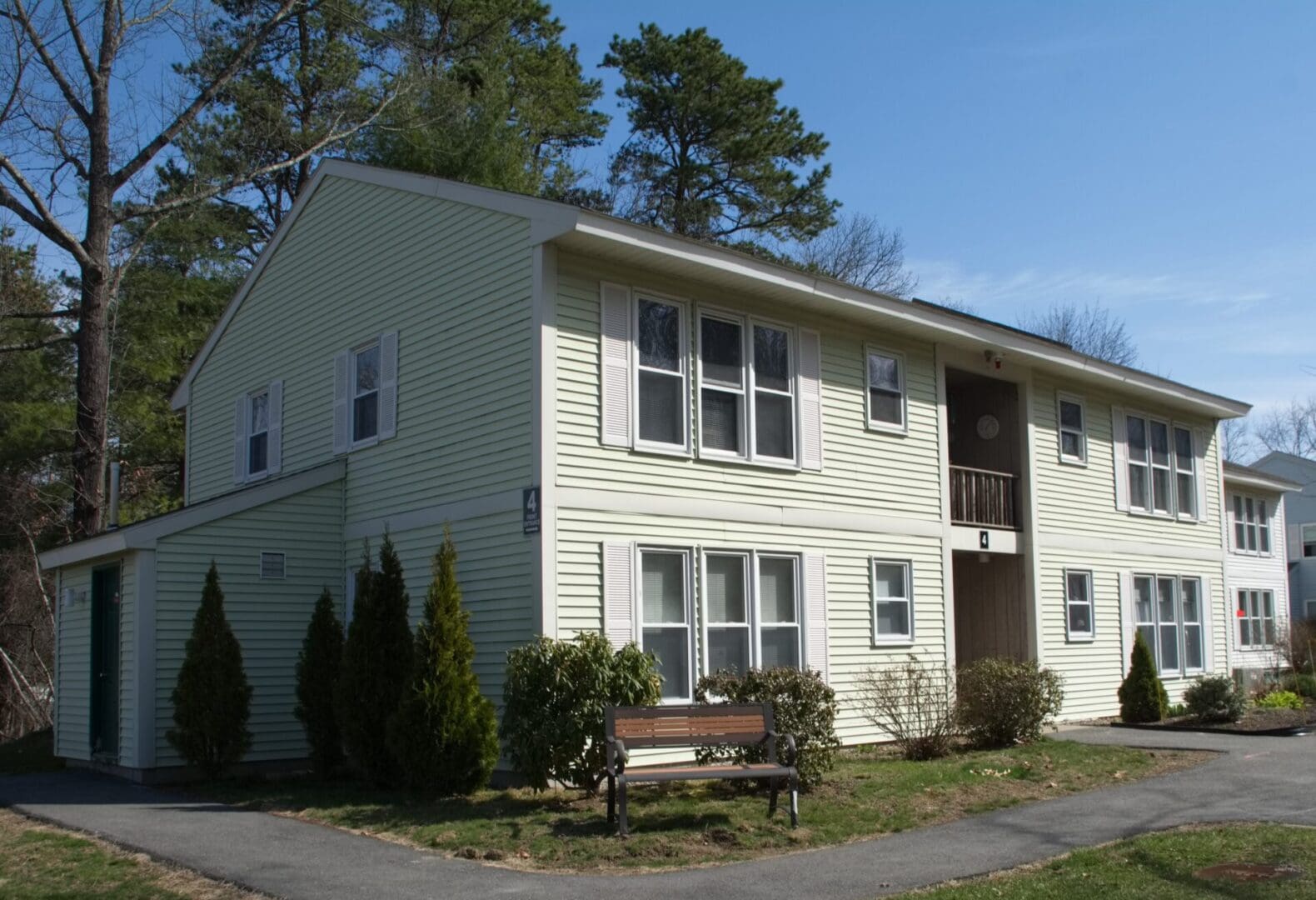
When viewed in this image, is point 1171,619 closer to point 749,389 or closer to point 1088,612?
point 1088,612

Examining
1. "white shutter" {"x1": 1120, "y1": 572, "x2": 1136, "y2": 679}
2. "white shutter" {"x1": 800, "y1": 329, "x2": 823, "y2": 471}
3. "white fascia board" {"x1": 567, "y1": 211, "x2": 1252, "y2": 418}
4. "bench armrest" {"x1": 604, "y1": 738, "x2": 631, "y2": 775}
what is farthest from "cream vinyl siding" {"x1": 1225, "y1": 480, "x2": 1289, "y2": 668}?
"bench armrest" {"x1": 604, "y1": 738, "x2": 631, "y2": 775}

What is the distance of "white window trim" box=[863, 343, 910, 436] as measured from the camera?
17.2 metres

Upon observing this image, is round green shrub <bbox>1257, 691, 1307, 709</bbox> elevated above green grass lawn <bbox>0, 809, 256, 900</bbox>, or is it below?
above

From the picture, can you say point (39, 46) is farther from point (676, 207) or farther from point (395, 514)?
point (676, 207)

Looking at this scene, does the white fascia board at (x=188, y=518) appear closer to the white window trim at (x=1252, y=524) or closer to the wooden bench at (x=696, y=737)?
the wooden bench at (x=696, y=737)

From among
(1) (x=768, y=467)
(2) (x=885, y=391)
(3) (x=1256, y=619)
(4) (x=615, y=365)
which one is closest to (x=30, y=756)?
(4) (x=615, y=365)

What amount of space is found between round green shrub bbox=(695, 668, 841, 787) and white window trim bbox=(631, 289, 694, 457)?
10.2 ft

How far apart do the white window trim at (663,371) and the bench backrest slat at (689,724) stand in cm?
371

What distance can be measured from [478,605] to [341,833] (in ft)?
11.5

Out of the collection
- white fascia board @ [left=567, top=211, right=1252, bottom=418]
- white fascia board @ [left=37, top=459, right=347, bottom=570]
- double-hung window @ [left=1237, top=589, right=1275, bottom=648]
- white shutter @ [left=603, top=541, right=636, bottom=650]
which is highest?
white fascia board @ [left=567, top=211, right=1252, bottom=418]

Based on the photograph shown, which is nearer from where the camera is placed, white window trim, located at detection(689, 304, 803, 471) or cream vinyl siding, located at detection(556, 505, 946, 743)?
cream vinyl siding, located at detection(556, 505, 946, 743)

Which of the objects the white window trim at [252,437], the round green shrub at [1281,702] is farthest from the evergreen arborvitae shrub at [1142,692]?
the white window trim at [252,437]

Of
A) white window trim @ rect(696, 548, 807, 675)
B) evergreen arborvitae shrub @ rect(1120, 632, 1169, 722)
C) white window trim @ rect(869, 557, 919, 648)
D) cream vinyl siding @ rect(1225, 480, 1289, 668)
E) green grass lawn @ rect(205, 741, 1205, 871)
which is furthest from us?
cream vinyl siding @ rect(1225, 480, 1289, 668)

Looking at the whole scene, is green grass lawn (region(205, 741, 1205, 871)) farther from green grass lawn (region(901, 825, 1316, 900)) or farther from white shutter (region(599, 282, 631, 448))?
white shutter (region(599, 282, 631, 448))
